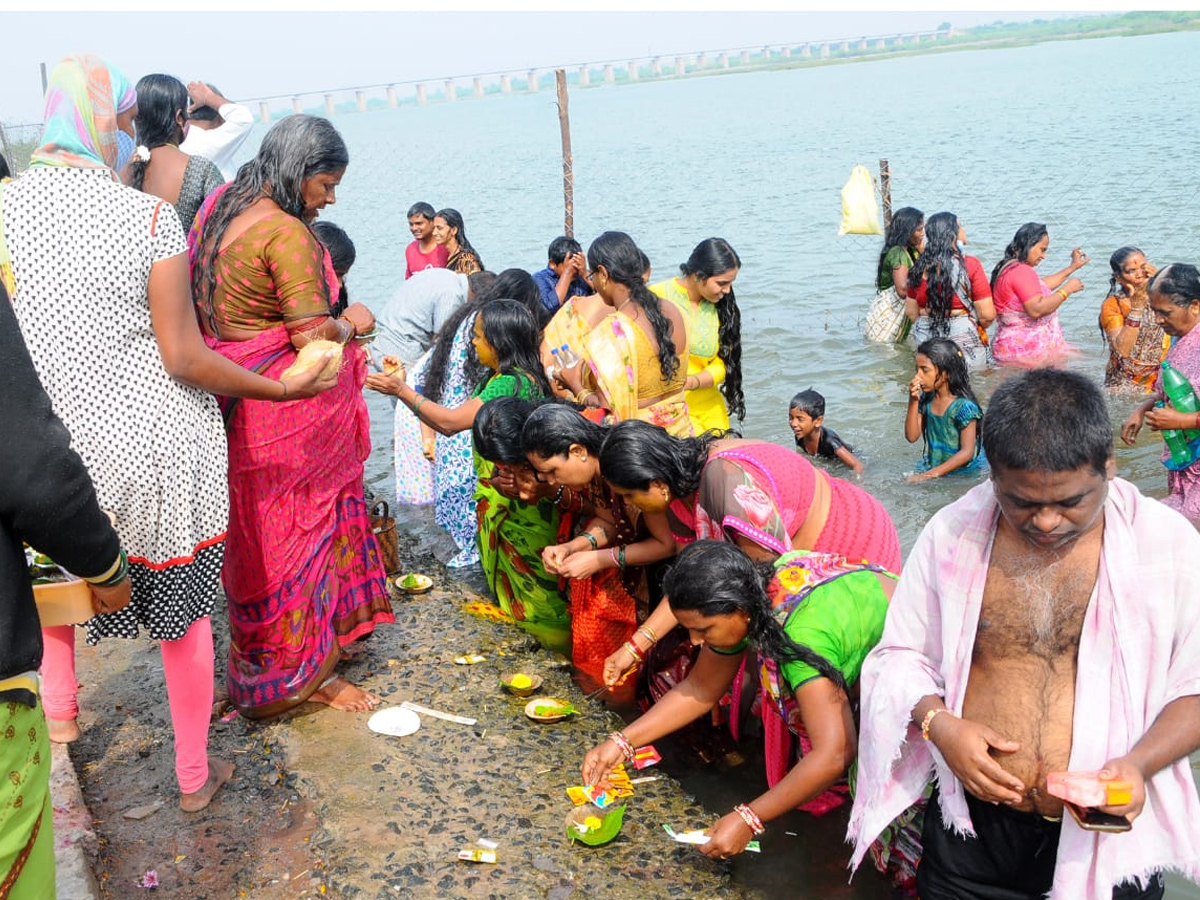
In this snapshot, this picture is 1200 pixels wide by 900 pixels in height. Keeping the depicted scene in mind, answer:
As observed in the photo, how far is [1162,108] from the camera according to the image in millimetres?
34531

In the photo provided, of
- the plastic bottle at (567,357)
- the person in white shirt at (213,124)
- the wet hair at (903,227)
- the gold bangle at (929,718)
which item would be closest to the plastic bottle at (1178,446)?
the plastic bottle at (567,357)

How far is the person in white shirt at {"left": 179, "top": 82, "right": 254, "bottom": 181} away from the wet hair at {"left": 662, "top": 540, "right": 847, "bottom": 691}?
4226 mm

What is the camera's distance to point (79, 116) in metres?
2.80

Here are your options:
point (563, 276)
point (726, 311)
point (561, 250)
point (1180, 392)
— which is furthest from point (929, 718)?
point (561, 250)

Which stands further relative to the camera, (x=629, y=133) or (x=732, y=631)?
(x=629, y=133)

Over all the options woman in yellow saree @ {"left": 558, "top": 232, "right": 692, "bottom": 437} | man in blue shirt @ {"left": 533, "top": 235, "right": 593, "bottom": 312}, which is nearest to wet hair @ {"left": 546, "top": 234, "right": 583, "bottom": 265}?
man in blue shirt @ {"left": 533, "top": 235, "right": 593, "bottom": 312}

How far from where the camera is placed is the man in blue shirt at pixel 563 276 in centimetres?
738

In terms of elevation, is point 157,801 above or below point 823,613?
below

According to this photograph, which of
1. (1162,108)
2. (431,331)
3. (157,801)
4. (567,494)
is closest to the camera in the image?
(157,801)

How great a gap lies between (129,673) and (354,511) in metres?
1.27

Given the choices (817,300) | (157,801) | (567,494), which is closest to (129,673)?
(157,801)

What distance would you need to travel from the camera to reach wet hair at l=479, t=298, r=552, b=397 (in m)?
4.69

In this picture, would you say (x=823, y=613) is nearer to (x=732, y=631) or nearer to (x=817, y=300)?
(x=732, y=631)

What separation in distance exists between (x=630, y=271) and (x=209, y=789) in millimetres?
3121
